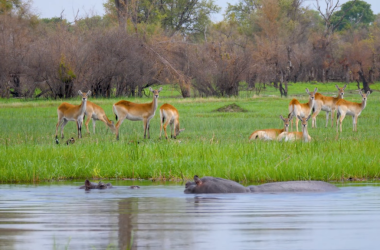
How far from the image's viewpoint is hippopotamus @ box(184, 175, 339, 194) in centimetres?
983

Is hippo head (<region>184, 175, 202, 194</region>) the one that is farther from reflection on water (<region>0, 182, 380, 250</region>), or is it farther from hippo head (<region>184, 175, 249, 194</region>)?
reflection on water (<region>0, 182, 380, 250</region>)

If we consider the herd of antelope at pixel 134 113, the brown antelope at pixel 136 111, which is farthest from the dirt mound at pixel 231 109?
the brown antelope at pixel 136 111

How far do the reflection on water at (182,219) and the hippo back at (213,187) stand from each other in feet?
0.55

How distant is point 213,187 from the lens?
9.92m

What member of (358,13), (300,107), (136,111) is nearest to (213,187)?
(136,111)

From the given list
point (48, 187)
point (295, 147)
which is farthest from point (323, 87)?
point (48, 187)

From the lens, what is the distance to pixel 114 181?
11969mm

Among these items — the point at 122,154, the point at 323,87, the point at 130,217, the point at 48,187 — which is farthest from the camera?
the point at 323,87

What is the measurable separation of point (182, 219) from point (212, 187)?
2.61 m

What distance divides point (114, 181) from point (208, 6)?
196 ft

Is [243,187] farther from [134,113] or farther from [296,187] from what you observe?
[134,113]

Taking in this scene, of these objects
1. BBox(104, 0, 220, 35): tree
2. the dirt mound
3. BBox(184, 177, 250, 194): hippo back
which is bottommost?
the dirt mound

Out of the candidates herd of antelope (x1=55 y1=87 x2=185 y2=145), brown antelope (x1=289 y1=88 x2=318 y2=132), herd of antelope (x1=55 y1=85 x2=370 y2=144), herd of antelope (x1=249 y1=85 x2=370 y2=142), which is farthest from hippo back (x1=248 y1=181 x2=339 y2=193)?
brown antelope (x1=289 y1=88 x2=318 y2=132)

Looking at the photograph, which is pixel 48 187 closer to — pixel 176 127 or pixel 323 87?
pixel 176 127
